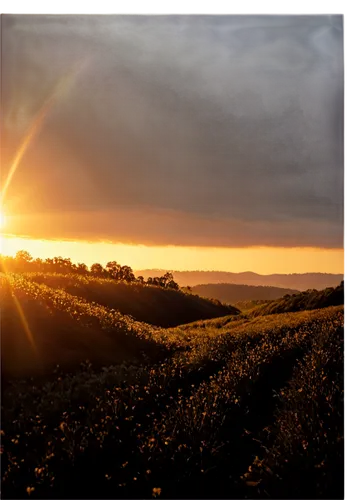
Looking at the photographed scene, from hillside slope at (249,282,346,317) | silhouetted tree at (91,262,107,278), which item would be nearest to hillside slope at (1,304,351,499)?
hillside slope at (249,282,346,317)

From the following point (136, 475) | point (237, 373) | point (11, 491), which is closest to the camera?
point (11, 491)

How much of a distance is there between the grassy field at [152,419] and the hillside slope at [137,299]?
7.79 meters

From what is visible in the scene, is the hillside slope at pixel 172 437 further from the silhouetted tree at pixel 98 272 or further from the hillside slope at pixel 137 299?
the silhouetted tree at pixel 98 272

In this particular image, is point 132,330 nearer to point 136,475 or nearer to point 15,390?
point 15,390

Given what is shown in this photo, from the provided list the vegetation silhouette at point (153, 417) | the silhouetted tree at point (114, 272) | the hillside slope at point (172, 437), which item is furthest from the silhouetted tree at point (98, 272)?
the hillside slope at point (172, 437)

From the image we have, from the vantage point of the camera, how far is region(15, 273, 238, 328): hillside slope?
19891 millimetres

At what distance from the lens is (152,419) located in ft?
21.5

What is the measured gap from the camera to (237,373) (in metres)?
7.89

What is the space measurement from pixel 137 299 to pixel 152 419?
22500mm

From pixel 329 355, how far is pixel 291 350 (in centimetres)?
227

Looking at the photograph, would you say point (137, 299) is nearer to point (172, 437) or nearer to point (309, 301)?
Answer: point (309, 301)

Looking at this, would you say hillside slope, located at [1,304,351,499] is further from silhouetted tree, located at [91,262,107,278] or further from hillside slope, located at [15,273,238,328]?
silhouetted tree, located at [91,262,107,278]

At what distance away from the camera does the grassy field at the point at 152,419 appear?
15.7 ft

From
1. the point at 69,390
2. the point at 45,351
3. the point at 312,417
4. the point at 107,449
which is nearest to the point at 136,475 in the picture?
the point at 107,449
